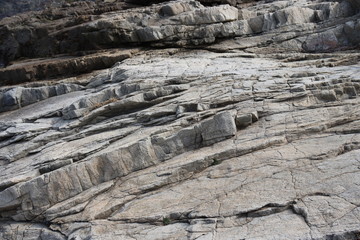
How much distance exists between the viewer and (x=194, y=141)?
41.6 ft

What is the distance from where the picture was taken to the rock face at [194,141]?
934 centimetres

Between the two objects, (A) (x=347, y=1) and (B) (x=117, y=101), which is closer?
(B) (x=117, y=101)

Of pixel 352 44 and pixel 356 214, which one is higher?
pixel 352 44

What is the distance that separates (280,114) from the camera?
12.6 meters

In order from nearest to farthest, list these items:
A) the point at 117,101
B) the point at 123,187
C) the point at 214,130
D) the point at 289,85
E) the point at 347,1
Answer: the point at 123,187 → the point at 214,130 → the point at 289,85 → the point at 117,101 → the point at 347,1

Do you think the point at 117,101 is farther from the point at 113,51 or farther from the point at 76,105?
the point at 113,51

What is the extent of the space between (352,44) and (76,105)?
14.8 meters

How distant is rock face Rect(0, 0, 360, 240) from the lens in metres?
9.34

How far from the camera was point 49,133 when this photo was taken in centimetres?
1459

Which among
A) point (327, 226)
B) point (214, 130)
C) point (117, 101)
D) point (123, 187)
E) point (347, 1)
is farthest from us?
point (347, 1)

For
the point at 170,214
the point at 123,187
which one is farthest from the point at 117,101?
the point at 170,214

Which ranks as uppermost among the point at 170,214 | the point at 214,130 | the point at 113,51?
the point at 113,51

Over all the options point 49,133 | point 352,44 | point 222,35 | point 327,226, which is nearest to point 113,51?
point 222,35

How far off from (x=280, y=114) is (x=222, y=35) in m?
10.1
